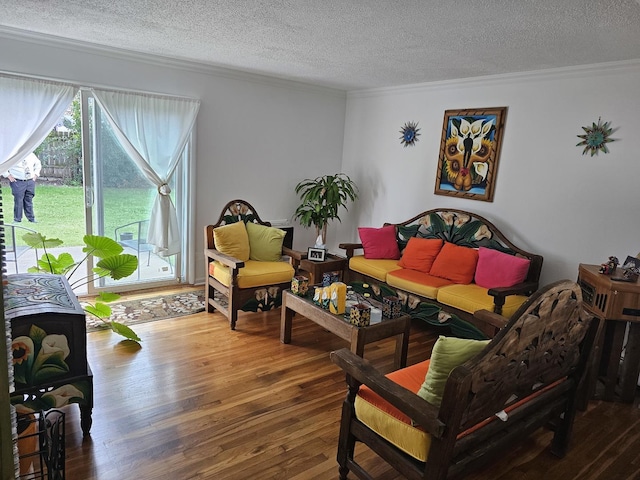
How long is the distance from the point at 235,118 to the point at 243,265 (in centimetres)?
196

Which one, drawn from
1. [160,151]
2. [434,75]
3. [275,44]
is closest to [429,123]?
[434,75]

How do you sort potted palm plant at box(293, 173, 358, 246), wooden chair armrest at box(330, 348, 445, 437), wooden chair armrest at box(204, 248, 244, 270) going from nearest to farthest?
1. wooden chair armrest at box(330, 348, 445, 437)
2. wooden chair armrest at box(204, 248, 244, 270)
3. potted palm plant at box(293, 173, 358, 246)

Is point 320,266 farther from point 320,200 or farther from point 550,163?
point 550,163

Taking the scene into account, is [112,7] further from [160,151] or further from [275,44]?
[160,151]

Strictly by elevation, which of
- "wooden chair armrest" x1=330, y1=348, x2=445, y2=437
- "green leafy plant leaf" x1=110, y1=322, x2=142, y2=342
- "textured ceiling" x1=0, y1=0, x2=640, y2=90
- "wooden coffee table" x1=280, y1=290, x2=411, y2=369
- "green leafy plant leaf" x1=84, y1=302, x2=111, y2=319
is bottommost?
"green leafy plant leaf" x1=110, y1=322, x2=142, y2=342

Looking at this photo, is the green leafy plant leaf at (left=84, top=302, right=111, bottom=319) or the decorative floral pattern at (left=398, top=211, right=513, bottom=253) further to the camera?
the decorative floral pattern at (left=398, top=211, right=513, bottom=253)

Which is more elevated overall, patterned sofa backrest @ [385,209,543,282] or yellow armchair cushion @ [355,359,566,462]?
patterned sofa backrest @ [385,209,543,282]

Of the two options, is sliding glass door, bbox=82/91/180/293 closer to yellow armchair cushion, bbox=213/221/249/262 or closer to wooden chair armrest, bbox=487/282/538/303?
yellow armchair cushion, bbox=213/221/249/262

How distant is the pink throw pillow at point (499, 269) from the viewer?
3535 millimetres

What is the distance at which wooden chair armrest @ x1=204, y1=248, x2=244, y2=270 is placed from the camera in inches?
141

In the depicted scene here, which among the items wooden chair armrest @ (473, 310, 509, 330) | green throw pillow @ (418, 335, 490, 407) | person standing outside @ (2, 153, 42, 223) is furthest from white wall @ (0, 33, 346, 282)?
green throw pillow @ (418, 335, 490, 407)

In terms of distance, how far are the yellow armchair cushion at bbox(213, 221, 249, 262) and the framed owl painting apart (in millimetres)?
2104

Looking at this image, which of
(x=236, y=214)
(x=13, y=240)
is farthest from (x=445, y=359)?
(x=13, y=240)

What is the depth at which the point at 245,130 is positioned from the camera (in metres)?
4.83
